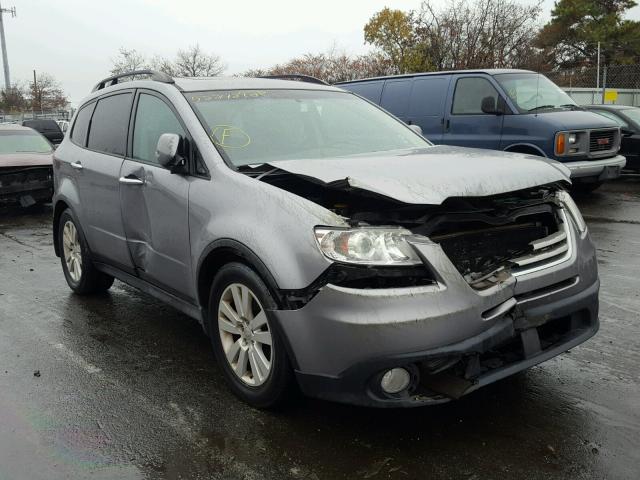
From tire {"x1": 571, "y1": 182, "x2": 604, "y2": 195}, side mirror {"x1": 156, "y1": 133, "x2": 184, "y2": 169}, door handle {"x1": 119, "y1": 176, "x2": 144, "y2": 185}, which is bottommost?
tire {"x1": 571, "y1": 182, "x2": 604, "y2": 195}

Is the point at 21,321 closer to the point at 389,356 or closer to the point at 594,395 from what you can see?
the point at 389,356

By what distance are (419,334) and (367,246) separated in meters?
0.45

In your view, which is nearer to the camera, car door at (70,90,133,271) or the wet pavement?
the wet pavement

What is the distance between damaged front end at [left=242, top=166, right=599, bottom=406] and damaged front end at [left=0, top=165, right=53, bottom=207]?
358 inches

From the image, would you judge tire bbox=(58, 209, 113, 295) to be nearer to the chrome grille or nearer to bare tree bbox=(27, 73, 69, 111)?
the chrome grille

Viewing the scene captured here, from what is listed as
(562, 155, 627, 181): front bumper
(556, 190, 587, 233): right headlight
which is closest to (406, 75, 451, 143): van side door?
(562, 155, 627, 181): front bumper

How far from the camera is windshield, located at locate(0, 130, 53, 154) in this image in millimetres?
11898

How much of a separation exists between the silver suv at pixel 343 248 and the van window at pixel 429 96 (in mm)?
5728

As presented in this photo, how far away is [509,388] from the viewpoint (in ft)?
11.7

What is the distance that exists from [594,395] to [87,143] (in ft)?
13.9

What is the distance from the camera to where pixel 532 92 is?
9734 mm

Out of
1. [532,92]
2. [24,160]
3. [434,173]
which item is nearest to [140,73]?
[434,173]

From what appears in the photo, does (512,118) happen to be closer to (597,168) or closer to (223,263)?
(597,168)

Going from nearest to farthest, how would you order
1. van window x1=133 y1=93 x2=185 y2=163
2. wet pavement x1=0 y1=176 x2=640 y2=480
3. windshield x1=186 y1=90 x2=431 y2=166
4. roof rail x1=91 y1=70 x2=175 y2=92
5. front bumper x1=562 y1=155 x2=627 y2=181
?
wet pavement x1=0 y1=176 x2=640 y2=480, windshield x1=186 y1=90 x2=431 y2=166, van window x1=133 y1=93 x2=185 y2=163, roof rail x1=91 y1=70 x2=175 y2=92, front bumper x1=562 y1=155 x2=627 y2=181
